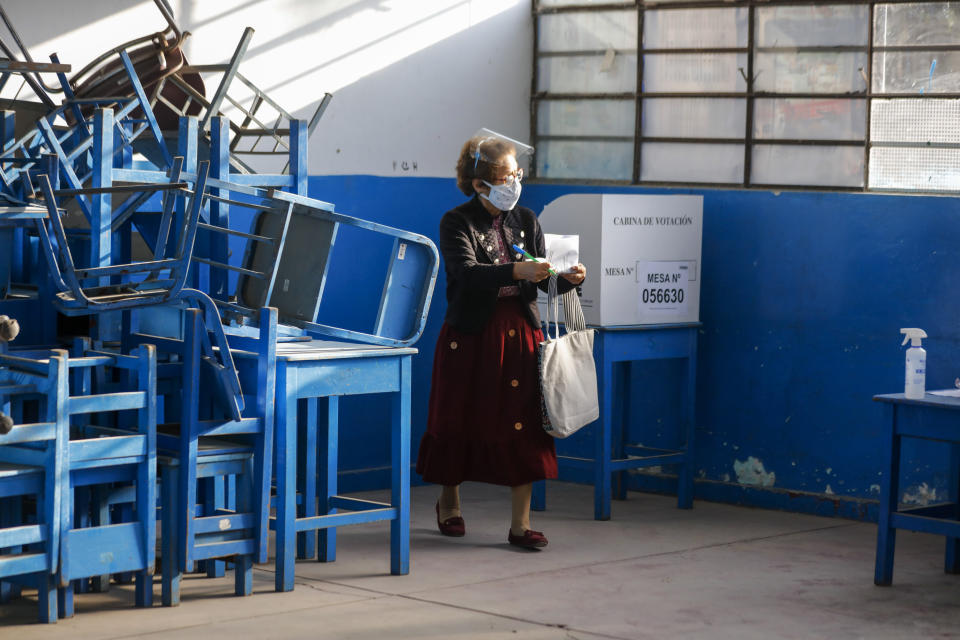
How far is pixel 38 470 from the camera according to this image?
164 inches

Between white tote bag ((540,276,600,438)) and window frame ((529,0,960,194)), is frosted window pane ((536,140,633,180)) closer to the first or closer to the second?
window frame ((529,0,960,194))

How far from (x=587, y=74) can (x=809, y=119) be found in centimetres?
127

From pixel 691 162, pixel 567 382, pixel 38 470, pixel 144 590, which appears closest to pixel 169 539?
pixel 144 590

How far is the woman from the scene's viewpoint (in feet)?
17.6

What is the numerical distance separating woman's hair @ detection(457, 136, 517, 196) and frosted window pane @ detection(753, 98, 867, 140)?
169cm

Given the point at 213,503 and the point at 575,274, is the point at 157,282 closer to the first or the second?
the point at 213,503

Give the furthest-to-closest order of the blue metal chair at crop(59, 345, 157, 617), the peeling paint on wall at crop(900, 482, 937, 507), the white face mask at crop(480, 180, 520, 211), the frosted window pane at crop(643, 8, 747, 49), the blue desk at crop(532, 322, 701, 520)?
the frosted window pane at crop(643, 8, 747, 49)
the blue desk at crop(532, 322, 701, 520)
the peeling paint on wall at crop(900, 482, 937, 507)
the white face mask at crop(480, 180, 520, 211)
the blue metal chair at crop(59, 345, 157, 617)

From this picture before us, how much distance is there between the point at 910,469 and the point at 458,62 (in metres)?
2.97

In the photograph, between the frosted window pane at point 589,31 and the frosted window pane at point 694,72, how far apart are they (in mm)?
176

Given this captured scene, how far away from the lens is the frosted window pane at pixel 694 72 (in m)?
6.67

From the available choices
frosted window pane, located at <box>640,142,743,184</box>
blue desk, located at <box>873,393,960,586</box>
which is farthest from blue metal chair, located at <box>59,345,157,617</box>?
frosted window pane, located at <box>640,142,743,184</box>

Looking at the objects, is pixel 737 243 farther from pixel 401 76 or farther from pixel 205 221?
pixel 205 221

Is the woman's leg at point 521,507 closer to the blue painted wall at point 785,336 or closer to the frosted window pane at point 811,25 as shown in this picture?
the blue painted wall at point 785,336

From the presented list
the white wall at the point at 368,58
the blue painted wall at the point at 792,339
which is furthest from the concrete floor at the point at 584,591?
the white wall at the point at 368,58
